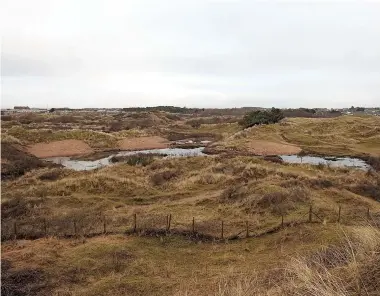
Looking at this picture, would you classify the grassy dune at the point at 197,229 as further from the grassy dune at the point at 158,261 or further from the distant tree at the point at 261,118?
the distant tree at the point at 261,118

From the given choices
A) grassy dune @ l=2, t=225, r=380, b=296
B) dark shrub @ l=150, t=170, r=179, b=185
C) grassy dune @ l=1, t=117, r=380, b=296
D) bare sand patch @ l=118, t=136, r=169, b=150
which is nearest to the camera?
A: grassy dune @ l=1, t=117, r=380, b=296

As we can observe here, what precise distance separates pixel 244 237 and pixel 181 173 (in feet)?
52.0

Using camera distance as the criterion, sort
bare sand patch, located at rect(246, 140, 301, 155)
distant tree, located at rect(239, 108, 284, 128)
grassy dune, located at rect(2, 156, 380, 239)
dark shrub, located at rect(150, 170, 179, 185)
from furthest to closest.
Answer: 1. distant tree, located at rect(239, 108, 284, 128)
2. bare sand patch, located at rect(246, 140, 301, 155)
3. dark shrub, located at rect(150, 170, 179, 185)
4. grassy dune, located at rect(2, 156, 380, 239)

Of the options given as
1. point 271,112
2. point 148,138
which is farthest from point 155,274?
point 271,112

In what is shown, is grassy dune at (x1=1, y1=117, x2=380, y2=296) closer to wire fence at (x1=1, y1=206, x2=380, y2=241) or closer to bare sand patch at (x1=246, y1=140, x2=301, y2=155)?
wire fence at (x1=1, y1=206, x2=380, y2=241)

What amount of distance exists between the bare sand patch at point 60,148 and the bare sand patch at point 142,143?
226 inches

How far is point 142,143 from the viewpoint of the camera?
63.3 metres

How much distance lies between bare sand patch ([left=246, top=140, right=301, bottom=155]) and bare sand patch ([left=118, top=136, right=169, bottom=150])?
47.1ft

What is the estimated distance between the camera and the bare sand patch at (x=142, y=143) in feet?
199

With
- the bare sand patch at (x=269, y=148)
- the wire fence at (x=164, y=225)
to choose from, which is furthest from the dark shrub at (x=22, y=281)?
the bare sand patch at (x=269, y=148)

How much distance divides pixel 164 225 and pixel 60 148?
137ft

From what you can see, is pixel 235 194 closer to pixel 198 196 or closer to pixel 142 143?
pixel 198 196

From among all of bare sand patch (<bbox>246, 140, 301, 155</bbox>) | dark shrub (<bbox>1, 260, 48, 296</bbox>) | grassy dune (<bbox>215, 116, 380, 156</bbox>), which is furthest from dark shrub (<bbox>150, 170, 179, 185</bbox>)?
grassy dune (<bbox>215, 116, 380, 156</bbox>)

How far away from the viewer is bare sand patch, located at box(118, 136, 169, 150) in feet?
199
